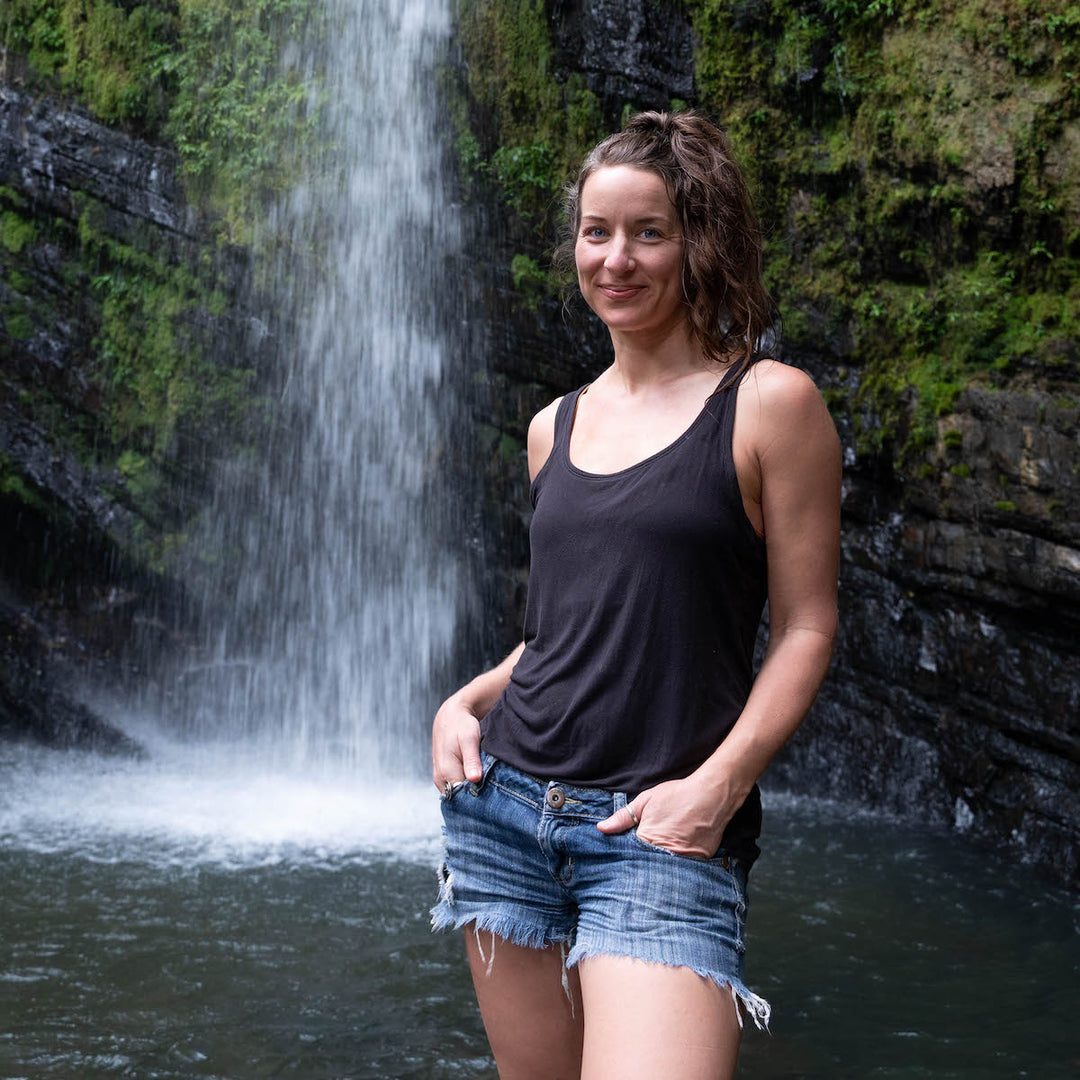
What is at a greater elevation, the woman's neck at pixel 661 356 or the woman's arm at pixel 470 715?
the woman's neck at pixel 661 356

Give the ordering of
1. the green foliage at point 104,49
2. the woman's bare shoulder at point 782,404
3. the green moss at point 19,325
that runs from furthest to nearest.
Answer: the green moss at point 19,325 → the green foliage at point 104,49 → the woman's bare shoulder at point 782,404

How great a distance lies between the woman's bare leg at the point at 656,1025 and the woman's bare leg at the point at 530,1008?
0.19 m

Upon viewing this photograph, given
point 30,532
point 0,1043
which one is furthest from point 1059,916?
point 30,532

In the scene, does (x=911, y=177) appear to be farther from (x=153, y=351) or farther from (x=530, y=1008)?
(x=153, y=351)

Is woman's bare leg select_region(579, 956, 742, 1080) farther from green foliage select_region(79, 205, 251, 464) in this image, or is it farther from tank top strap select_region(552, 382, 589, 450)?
green foliage select_region(79, 205, 251, 464)

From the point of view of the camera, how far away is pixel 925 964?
186 inches

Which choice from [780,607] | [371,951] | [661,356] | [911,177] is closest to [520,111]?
[911,177]

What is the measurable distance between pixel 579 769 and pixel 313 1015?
287 cm

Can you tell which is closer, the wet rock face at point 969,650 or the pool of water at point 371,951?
the pool of water at point 371,951

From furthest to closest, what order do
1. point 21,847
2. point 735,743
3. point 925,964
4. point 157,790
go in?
1. point 157,790
2. point 21,847
3. point 925,964
4. point 735,743

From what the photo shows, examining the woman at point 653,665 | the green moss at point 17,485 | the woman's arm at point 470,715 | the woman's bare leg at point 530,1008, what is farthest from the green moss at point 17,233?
the woman's bare leg at point 530,1008

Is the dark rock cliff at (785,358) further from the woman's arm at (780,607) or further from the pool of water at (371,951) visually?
the woman's arm at (780,607)

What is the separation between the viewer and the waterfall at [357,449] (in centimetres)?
823

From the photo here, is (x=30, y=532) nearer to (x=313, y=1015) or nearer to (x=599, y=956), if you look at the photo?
(x=313, y=1015)
